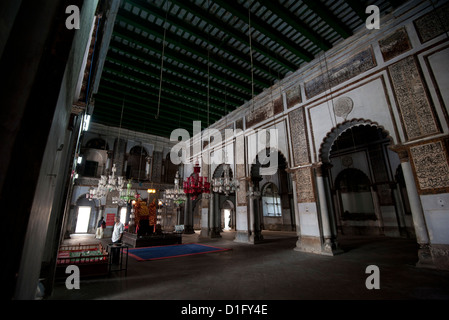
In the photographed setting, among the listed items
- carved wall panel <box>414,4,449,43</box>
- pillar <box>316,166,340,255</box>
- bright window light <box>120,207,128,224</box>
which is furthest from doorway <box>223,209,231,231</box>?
carved wall panel <box>414,4,449,43</box>

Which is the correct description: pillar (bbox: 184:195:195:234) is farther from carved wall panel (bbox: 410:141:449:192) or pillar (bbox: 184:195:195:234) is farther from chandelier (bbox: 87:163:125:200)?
carved wall panel (bbox: 410:141:449:192)

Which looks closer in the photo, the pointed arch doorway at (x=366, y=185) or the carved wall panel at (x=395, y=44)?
the carved wall panel at (x=395, y=44)

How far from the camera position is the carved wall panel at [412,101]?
3867 millimetres

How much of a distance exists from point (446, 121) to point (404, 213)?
633 cm

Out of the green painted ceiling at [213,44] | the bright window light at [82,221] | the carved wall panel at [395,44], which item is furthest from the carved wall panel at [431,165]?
the bright window light at [82,221]

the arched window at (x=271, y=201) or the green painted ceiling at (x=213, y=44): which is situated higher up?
the green painted ceiling at (x=213, y=44)

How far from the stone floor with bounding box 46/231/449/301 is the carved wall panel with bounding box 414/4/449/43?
4417 mm

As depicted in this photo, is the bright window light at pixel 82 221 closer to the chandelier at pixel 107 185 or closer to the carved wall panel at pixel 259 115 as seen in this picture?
the chandelier at pixel 107 185

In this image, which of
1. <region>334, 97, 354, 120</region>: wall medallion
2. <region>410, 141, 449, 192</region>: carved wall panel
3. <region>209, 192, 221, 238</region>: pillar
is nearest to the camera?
<region>410, 141, 449, 192</region>: carved wall panel

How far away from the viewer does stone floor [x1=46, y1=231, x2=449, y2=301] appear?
2580 mm

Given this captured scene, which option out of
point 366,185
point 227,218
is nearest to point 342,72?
point 366,185

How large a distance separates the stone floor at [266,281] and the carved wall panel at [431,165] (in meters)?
1.47

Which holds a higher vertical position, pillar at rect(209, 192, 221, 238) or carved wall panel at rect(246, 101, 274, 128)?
carved wall panel at rect(246, 101, 274, 128)

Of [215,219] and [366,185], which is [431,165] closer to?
[366,185]
